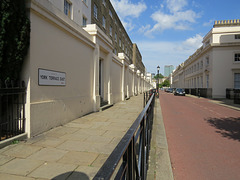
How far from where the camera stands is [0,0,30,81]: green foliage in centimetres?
375

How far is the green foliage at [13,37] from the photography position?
3.75 meters

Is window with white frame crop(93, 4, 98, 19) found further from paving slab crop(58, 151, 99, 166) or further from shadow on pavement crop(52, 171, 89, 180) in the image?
shadow on pavement crop(52, 171, 89, 180)

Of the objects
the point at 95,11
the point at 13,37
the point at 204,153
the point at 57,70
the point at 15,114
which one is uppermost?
the point at 95,11

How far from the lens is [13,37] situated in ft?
13.2

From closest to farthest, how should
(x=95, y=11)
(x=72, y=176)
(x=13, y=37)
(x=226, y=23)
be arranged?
(x=72, y=176) < (x=13, y=37) < (x=95, y=11) < (x=226, y=23)

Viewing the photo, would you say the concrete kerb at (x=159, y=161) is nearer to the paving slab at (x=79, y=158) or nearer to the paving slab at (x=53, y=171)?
the paving slab at (x=79, y=158)

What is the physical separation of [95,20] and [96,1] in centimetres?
225

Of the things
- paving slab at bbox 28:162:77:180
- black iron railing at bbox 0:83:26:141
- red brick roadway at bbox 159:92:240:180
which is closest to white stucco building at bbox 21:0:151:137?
black iron railing at bbox 0:83:26:141

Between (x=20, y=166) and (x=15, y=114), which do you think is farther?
(x=15, y=114)

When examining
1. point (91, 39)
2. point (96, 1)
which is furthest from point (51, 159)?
point (96, 1)

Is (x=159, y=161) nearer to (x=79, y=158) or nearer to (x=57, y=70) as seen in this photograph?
(x=79, y=158)

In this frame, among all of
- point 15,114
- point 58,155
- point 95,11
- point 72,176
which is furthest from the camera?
point 95,11

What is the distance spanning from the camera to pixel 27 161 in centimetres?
307

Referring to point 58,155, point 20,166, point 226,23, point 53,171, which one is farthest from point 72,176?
point 226,23
